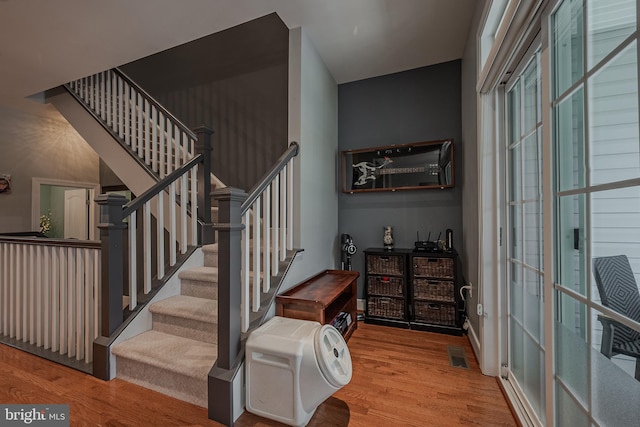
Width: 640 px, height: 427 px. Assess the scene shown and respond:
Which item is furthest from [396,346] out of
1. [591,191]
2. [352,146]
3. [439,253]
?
[352,146]

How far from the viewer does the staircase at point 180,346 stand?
1732 millimetres

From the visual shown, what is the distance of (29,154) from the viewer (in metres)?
4.23

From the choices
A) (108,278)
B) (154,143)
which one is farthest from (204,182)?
(108,278)

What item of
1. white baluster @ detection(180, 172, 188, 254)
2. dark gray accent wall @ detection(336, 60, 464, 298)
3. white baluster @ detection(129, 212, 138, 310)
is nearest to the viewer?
white baluster @ detection(129, 212, 138, 310)

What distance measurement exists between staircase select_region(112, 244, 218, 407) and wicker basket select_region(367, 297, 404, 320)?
5.28ft

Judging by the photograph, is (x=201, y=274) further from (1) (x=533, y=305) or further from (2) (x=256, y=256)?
(1) (x=533, y=305)

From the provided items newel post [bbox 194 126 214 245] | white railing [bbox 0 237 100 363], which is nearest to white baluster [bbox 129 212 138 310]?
white railing [bbox 0 237 100 363]

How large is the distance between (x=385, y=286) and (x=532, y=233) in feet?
5.41

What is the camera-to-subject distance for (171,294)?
2.38m

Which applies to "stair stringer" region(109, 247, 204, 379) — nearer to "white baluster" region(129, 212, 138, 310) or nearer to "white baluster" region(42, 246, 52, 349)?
"white baluster" region(129, 212, 138, 310)

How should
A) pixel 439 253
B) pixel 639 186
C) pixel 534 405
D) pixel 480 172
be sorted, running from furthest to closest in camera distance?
1. pixel 439 253
2. pixel 480 172
3. pixel 534 405
4. pixel 639 186

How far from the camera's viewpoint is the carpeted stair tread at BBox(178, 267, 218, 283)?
91.4 inches

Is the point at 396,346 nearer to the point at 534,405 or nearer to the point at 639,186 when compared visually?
the point at 534,405

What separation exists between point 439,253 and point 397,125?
1.55 meters
